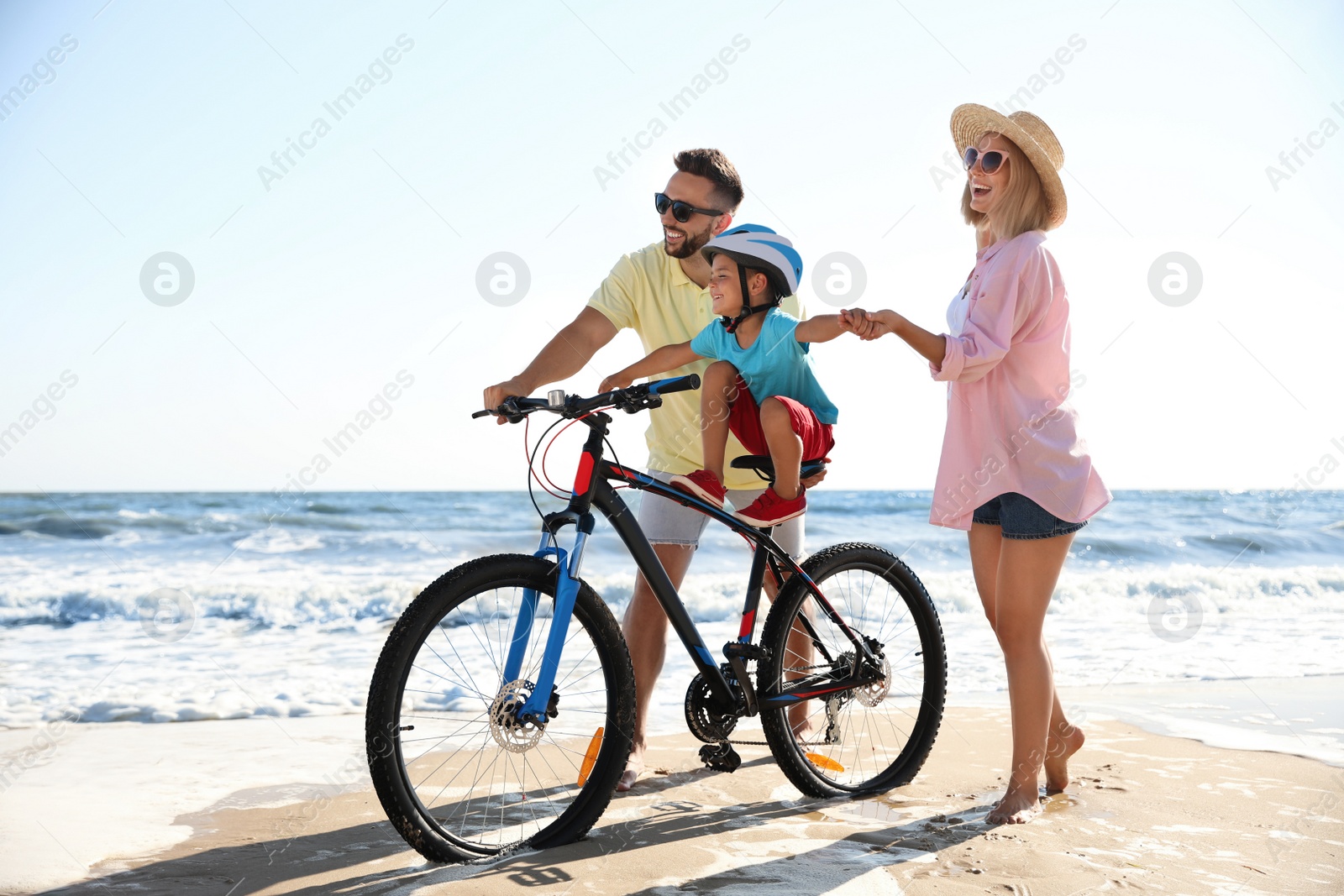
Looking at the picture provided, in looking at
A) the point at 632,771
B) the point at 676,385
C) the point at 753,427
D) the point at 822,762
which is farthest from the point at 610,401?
the point at 822,762

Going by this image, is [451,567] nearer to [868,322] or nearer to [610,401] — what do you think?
[610,401]

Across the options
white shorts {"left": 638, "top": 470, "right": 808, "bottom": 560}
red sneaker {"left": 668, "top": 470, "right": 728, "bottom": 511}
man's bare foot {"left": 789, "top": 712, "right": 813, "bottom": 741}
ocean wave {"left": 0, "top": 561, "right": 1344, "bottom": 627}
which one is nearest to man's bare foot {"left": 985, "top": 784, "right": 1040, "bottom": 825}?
man's bare foot {"left": 789, "top": 712, "right": 813, "bottom": 741}

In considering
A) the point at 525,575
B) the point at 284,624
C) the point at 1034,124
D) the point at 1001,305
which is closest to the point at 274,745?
the point at 525,575

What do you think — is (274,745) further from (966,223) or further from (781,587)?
(966,223)

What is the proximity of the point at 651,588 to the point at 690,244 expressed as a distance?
4.06 feet

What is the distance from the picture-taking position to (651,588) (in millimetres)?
2775

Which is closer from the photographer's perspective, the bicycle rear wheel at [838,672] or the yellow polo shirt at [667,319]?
the bicycle rear wheel at [838,672]

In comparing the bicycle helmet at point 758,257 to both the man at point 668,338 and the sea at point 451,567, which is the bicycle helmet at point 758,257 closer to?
the man at point 668,338

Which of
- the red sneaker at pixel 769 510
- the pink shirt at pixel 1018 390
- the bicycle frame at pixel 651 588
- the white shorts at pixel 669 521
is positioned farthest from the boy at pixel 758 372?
the pink shirt at pixel 1018 390

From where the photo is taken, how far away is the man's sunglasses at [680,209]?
126 inches

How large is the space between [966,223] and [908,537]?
13.8 meters

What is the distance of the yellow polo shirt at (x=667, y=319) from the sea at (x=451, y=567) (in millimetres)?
338

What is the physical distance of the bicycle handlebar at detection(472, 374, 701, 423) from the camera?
2.44 meters

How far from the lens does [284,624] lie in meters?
8.15
